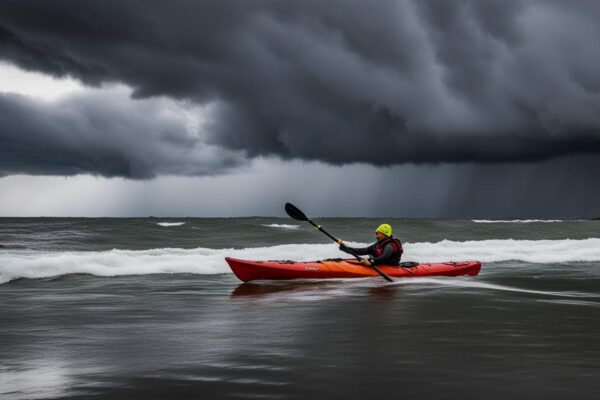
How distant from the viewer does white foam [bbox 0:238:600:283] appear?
51.4 ft

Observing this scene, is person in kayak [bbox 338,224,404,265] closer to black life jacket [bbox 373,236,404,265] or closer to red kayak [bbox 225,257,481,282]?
black life jacket [bbox 373,236,404,265]

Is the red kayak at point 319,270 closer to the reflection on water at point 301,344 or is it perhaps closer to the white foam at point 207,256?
the reflection on water at point 301,344

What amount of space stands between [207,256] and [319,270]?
6.91 meters

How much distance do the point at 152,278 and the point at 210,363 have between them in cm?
1021

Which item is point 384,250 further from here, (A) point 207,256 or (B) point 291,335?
(B) point 291,335

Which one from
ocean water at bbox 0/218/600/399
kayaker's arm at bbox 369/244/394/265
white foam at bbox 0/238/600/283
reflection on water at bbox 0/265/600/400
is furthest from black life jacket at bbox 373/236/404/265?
white foam at bbox 0/238/600/283

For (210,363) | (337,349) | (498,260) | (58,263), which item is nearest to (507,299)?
(337,349)

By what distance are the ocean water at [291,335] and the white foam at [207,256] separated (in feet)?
0.34

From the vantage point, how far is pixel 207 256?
19.9m

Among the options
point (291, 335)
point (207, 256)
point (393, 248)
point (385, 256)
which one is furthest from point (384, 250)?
point (291, 335)

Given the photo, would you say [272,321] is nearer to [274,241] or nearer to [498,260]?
[498,260]

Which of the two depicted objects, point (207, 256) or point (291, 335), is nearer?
point (291, 335)

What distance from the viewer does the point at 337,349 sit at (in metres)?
6.01

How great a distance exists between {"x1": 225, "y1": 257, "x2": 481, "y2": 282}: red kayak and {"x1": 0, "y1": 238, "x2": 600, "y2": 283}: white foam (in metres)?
3.78
